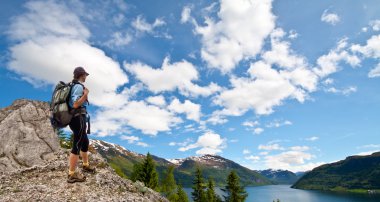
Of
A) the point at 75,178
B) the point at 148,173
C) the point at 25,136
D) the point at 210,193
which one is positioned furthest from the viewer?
the point at 210,193

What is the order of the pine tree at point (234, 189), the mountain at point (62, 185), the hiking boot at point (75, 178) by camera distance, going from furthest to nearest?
1. the pine tree at point (234, 189)
2. the hiking boot at point (75, 178)
3. the mountain at point (62, 185)

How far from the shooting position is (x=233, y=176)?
239ft

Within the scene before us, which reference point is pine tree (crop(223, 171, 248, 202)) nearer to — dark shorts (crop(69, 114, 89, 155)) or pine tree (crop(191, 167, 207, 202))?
pine tree (crop(191, 167, 207, 202))

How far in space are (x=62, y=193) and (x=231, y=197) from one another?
6513 centimetres

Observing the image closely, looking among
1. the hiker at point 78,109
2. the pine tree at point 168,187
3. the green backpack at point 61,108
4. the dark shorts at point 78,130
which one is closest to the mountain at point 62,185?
the hiker at point 78,109

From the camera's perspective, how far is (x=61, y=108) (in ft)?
34.7

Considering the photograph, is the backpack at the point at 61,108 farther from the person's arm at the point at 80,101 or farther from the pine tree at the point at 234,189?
the pine tree at the point at 234,189

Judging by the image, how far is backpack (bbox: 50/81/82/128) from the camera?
34.8 feet

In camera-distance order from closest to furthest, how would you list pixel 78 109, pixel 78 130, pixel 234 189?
pixel 78 109, pixel 78 130, pixel 234 189

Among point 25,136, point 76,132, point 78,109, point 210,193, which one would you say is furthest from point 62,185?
point 210,193

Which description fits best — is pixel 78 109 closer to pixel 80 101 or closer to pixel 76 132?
pixel 80 101

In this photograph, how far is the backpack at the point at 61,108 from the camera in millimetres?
10602

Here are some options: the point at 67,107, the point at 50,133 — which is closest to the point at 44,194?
the point at 67,107

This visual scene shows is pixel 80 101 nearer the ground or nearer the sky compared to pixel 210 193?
nearer the sky
